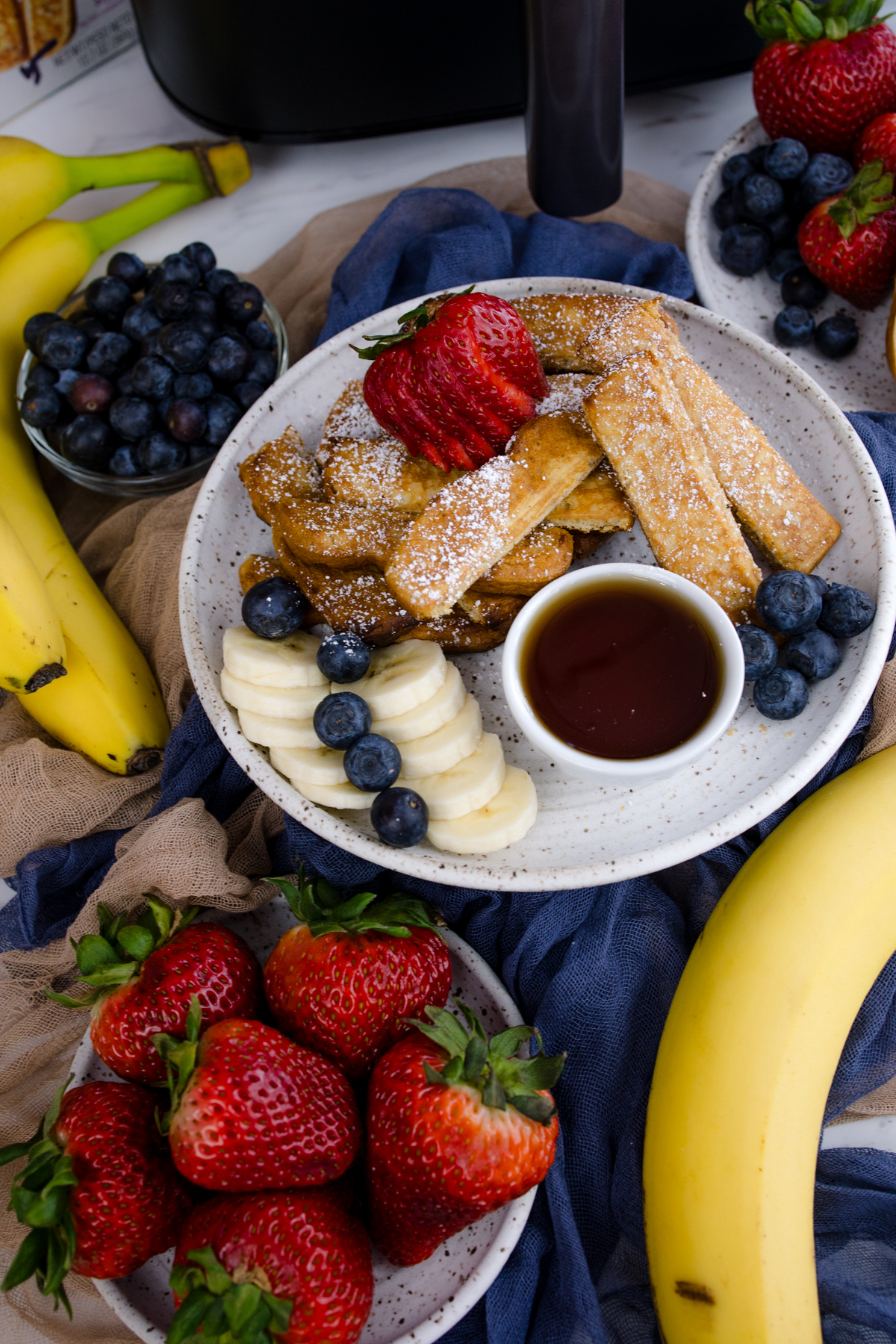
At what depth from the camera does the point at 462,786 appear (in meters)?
1.16

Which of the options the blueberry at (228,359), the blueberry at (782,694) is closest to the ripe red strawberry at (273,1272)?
the blueberry at (782,694)

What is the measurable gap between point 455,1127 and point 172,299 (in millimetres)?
1264

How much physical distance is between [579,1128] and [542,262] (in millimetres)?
1341

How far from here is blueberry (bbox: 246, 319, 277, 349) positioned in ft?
5.12

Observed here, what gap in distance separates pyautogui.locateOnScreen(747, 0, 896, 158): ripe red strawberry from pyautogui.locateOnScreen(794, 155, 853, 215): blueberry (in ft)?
0.20

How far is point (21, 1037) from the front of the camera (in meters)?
1.33

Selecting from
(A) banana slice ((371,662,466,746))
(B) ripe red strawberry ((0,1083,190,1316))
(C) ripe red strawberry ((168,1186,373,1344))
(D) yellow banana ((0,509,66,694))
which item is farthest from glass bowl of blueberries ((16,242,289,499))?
(C) ripe red strawberry ((168,1186,373,1344))

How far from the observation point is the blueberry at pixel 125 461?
1.50 metres

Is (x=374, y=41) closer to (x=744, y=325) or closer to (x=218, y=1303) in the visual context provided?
(x=744, y=325)

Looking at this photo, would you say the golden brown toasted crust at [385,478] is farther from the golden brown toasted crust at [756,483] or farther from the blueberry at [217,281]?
the blueberry at [217,281]

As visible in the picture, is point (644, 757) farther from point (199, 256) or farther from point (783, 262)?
point (199, 256)

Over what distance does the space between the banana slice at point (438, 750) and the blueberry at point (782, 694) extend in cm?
37

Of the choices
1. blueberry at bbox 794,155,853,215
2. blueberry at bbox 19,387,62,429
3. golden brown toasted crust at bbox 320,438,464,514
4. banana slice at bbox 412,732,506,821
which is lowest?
banana slice at bbox 412,732,506,821

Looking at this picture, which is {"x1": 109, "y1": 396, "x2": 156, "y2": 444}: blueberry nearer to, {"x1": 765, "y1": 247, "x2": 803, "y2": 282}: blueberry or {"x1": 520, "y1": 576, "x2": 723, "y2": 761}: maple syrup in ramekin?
{"x1": 520, "y1": 576, "x2": 723, "y2": 761}: maple syrup in ramekin
